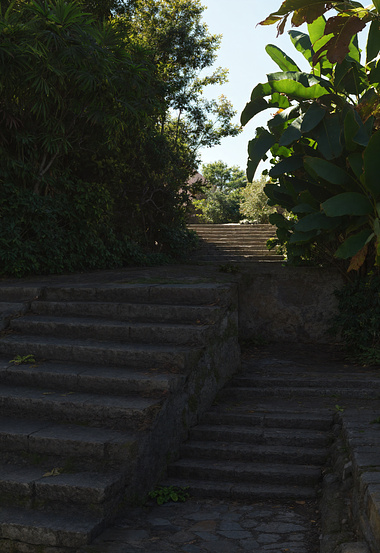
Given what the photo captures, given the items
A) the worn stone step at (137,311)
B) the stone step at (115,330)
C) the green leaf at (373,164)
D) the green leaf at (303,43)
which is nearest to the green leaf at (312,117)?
the green leaf at (373,164)

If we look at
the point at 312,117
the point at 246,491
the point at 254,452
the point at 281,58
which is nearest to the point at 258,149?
the point at 312,117

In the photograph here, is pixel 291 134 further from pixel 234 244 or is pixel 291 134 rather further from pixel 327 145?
pixel 234 244

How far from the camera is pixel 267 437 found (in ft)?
16.6

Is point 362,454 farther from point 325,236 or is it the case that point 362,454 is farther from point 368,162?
point 325,236

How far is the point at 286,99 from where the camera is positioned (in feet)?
24.9

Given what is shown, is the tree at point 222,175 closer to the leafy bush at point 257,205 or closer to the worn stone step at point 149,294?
the leafy bush at point 257,205

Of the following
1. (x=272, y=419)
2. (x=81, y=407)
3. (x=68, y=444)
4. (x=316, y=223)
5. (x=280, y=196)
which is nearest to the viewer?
(x=68, y=444)

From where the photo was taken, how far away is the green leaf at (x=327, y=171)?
21.5 feet

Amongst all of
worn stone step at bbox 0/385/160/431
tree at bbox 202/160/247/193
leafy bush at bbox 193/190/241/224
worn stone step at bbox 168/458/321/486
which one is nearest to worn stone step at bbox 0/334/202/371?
worn stone step at bbox 0/385/160/431

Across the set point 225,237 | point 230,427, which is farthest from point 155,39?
point 230,427

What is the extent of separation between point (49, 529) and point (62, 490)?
1.13ft

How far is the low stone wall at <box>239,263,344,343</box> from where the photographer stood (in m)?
7.98

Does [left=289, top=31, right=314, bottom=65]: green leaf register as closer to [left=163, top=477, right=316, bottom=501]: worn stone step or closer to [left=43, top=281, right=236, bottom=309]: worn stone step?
[left=43, top=281, right=236, bottom=309]: worn stone step

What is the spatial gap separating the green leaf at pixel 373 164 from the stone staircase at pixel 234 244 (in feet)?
20.3
